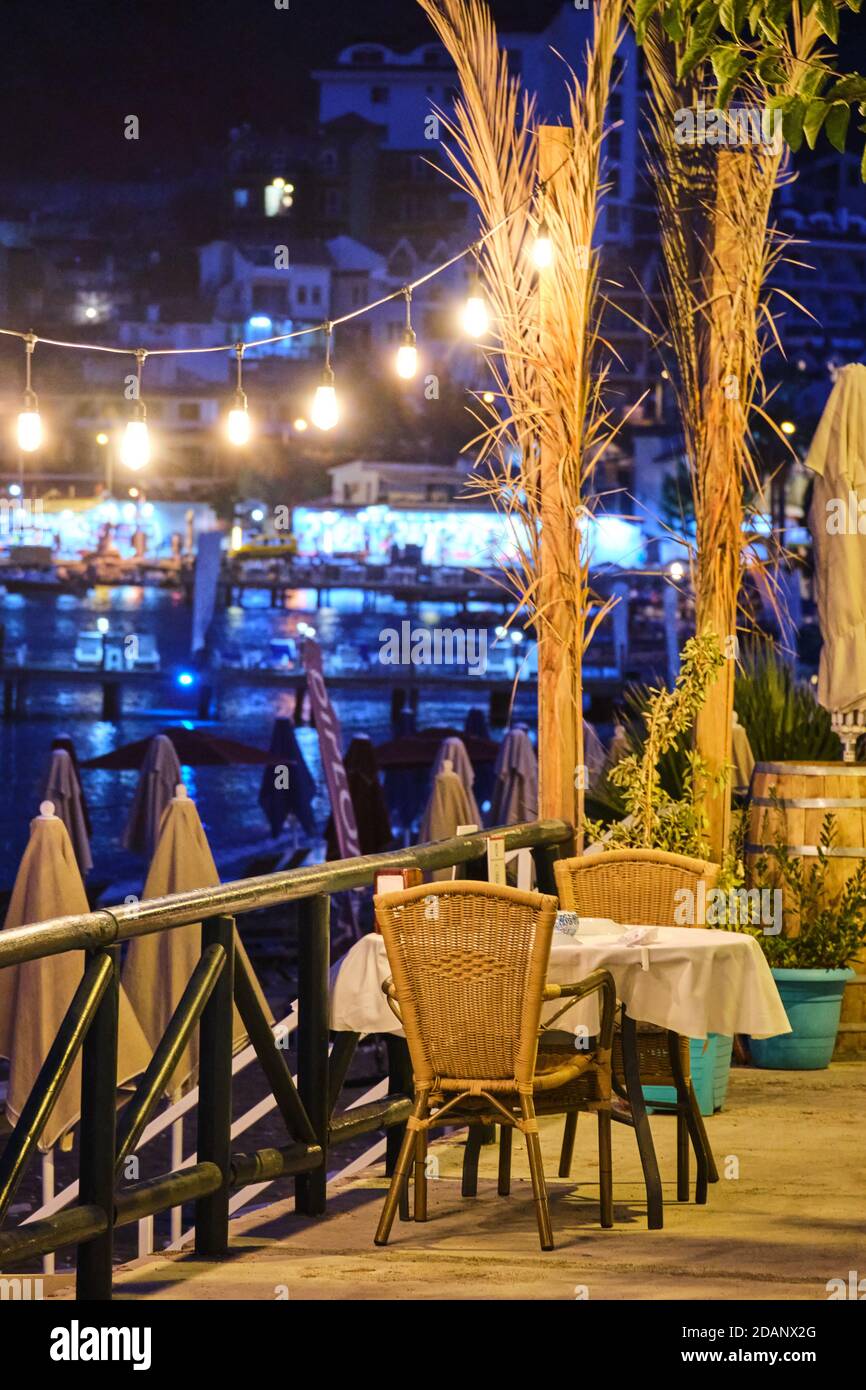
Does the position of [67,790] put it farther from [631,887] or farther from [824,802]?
[631,887]

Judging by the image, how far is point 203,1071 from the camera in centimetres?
395

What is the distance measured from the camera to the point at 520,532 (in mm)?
5906

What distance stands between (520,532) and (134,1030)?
2052mm

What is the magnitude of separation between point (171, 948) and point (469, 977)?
2.75 metres

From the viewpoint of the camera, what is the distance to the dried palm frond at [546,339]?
577cm

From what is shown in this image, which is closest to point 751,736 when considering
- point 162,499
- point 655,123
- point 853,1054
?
point 853,1054

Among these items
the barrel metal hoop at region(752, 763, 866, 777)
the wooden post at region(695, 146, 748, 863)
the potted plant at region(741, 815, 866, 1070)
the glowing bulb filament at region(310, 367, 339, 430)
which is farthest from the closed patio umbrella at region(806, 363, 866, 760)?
the glowing bulb filament at region(310, 367, 339, 430)

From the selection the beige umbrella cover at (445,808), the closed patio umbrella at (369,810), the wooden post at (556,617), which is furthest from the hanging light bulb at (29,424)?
the closed patio umbrella at (369,810)

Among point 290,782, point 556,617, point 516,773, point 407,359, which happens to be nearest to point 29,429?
point 407,359

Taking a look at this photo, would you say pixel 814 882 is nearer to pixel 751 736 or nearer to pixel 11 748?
pixel 751 736

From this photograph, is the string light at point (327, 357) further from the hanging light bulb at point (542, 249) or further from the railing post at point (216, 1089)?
the railing post at point (216, 1089)

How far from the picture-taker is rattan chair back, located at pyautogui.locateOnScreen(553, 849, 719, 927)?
16.2 feet

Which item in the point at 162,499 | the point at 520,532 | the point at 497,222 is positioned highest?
the point at 162,499

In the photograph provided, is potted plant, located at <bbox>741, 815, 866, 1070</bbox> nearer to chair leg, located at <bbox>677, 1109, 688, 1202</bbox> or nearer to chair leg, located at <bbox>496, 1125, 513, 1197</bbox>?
chair leg, located at <bbox>677, 1109, 688, 1202</bbox>
